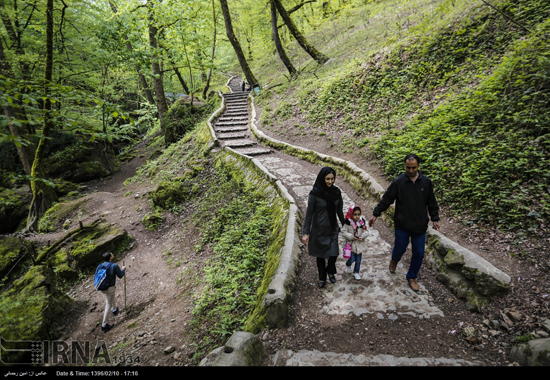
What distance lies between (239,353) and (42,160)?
11387 mm

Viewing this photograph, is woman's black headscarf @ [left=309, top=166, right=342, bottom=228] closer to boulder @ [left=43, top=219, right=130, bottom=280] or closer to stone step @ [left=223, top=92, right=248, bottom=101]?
boulder @ [left=43, top=219, right=130, bottom=280]

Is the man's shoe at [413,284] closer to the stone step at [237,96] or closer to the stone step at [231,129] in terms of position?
the stone step at [231,129]

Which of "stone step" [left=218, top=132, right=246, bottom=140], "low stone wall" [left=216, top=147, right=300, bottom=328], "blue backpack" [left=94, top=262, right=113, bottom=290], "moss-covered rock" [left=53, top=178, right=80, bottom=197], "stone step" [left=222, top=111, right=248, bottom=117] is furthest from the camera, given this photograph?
"stone step" [left=222, top=111, right=248, bottom=117]

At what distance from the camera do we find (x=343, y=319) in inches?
142

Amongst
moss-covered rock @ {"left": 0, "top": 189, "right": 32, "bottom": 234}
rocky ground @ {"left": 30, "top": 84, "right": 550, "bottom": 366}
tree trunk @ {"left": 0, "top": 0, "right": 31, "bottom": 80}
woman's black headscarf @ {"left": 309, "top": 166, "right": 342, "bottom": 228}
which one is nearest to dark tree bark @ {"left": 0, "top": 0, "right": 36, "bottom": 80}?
tree trunk @ {"left": 0, "top": 0, "right": 31, "bottom": 80}

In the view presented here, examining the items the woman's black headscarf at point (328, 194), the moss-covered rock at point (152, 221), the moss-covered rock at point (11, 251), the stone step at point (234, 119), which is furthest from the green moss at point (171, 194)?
the woman's black headscarf at point (328, 194)

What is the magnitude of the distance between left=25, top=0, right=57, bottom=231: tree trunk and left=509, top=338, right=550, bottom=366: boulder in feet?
23.0

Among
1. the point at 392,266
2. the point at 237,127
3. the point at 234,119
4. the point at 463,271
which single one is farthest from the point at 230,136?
the point at 463,271

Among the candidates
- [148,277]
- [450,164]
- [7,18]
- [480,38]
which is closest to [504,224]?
[450,164]

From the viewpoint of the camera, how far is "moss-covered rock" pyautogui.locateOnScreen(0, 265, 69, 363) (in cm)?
504

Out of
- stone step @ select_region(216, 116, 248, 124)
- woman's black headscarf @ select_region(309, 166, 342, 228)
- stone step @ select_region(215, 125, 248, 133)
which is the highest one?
stone step @ select_region(216, 116, 248, 124)

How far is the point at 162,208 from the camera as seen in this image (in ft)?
32.1

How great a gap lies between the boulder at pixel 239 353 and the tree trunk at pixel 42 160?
A: 4285 mm
